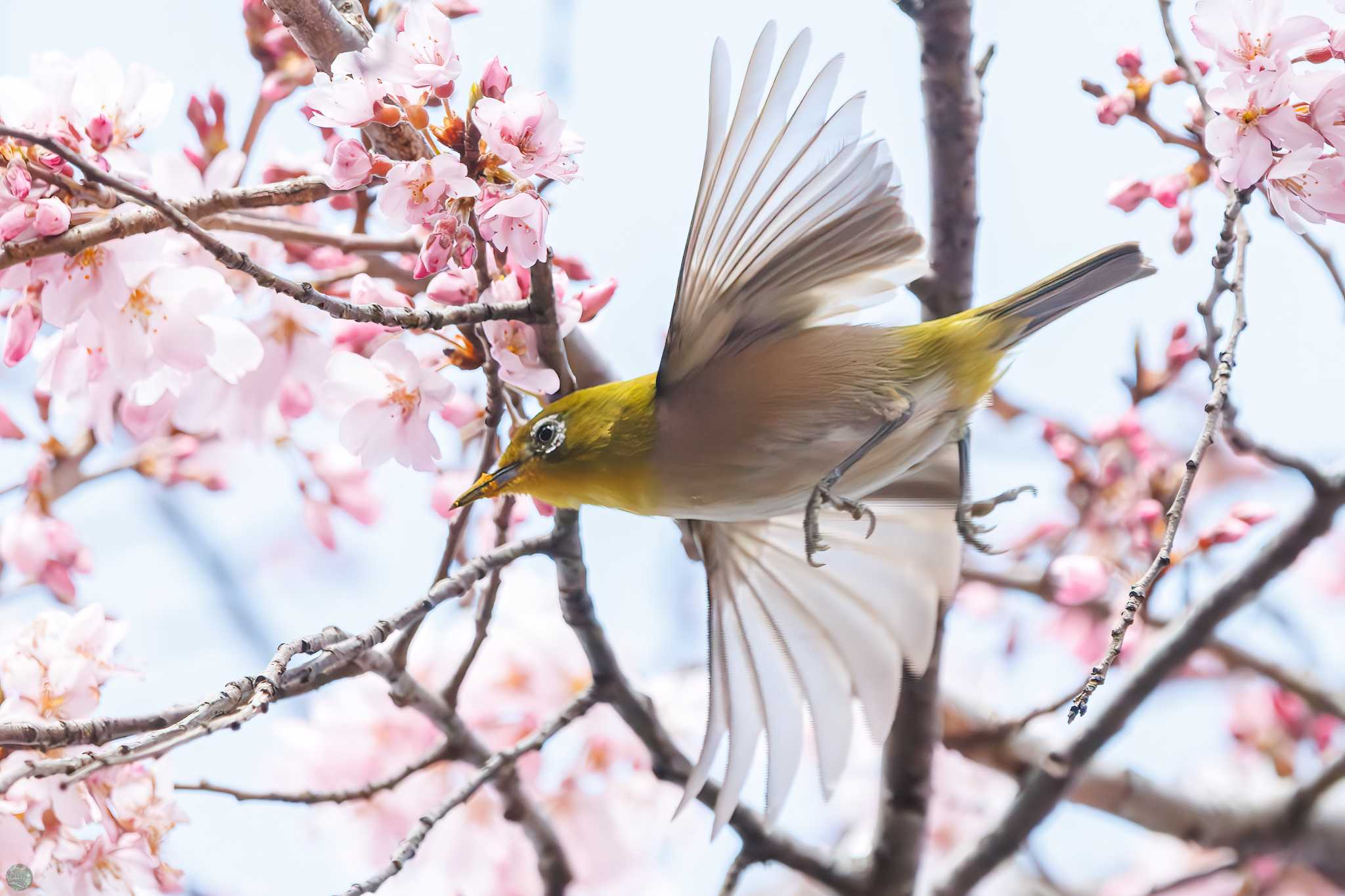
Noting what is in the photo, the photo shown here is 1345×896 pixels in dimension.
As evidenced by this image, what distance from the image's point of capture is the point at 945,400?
1.25 meters

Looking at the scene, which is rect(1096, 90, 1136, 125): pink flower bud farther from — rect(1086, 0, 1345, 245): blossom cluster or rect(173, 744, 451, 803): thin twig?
rect(173, 744, 451, 803): thin twig

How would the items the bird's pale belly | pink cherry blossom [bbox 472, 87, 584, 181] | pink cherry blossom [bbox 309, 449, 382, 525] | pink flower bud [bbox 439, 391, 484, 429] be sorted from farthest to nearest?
pink cherry blossom [bbox 309, 449, 382, 525] < pink flower bud [bbox 439, 391, 484, 429] < the bird's pale belly < pink cherry blossom [bbox 472, 87, 584, 181]

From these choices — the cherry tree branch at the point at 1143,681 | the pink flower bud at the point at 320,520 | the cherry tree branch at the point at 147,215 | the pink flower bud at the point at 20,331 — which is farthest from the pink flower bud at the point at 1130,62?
the pink flower bud at the point at 320,520

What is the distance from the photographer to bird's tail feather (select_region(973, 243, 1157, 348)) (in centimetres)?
120

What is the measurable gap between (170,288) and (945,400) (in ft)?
2.73

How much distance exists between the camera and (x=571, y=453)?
1119 mm

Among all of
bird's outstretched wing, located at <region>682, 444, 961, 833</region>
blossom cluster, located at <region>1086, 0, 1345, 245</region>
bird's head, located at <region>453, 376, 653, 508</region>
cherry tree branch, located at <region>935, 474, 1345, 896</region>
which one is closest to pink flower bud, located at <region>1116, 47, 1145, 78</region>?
blossom cluster, located at <region>1086, 0, 1345, 245</region>

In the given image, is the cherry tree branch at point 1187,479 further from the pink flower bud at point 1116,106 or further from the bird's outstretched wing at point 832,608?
the bird's outstretched wing at point 832,608

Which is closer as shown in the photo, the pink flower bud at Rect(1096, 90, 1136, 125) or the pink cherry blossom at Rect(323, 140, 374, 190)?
the pink cherry blossom at Rect(323, 140, 374, 190)

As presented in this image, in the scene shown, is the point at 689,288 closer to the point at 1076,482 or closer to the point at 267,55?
the point at 267,55

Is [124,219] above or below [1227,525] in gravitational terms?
above

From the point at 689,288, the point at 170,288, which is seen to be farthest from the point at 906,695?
the point at 170,288

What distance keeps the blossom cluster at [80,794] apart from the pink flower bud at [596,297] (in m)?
0.57

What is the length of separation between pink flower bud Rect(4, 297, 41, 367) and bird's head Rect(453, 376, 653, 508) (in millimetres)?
454
